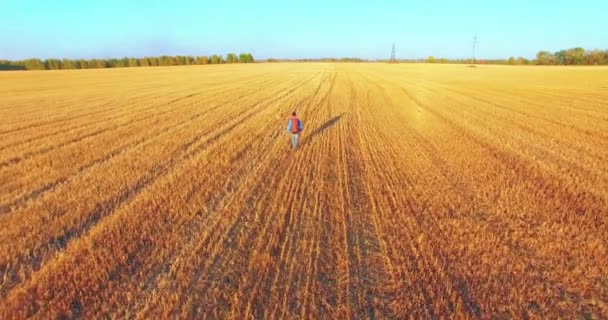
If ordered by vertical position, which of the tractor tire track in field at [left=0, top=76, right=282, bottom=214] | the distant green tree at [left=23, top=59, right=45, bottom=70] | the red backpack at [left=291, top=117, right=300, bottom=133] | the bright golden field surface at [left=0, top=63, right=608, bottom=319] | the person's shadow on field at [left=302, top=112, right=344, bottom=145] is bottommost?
the bright golden field surface at [left=0, top=63, right=608, bottom=319]

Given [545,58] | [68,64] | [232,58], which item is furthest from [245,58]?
[545,58]

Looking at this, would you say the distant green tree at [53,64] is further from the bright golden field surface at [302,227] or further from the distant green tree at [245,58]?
the bright golden field surface at [302,227]

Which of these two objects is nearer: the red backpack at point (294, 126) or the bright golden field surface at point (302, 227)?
the bright golden field surface at point (302, 227)

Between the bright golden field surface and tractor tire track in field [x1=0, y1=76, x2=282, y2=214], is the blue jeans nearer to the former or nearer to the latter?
the bright golden field surface

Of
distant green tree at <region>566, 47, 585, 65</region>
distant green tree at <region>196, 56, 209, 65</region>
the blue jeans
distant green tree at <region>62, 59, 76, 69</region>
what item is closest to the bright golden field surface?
the blue jeans

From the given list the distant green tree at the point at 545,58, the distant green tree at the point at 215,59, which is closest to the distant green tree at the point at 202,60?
the distant green tree at the point at 215,59
